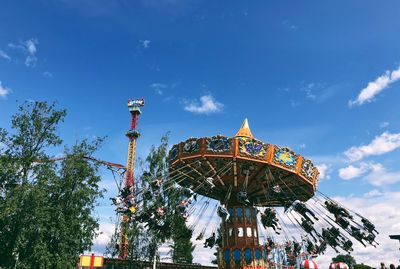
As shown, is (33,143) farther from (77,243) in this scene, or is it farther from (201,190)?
(201,190)

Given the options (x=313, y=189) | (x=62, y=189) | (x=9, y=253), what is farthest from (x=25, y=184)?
(x=313, y=189)

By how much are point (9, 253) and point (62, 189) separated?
539 cm

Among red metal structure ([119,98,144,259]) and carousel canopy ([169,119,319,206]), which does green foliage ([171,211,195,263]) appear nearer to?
carousel canopy ([169,119,319,206])

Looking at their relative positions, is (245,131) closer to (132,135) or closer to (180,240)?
(180,240)

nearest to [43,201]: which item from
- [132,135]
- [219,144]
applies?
[219,144]

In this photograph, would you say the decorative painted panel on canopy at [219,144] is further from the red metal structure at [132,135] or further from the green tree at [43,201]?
the red metal structure at [132,135]

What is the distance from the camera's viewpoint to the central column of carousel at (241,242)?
24750 millimetres

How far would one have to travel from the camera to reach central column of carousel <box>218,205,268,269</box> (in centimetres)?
2475

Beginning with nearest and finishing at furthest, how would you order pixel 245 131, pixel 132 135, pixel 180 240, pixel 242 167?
pixel 242 167 → pixel 245 131 → pixel 180 240 → pixel 132 135

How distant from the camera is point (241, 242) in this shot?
25438 mm

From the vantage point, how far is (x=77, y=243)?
25.1 meters

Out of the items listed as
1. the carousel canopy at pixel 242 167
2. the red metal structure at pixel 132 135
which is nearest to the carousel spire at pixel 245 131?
the carousel canopy at pixel 242 167

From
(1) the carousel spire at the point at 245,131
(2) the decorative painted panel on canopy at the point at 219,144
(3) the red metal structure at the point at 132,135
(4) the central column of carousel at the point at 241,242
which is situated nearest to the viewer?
(2) the decorative painted panel on canopy at the point at 219,144

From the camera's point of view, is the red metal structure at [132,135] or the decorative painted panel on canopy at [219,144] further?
the red metal structure at [132,135]
